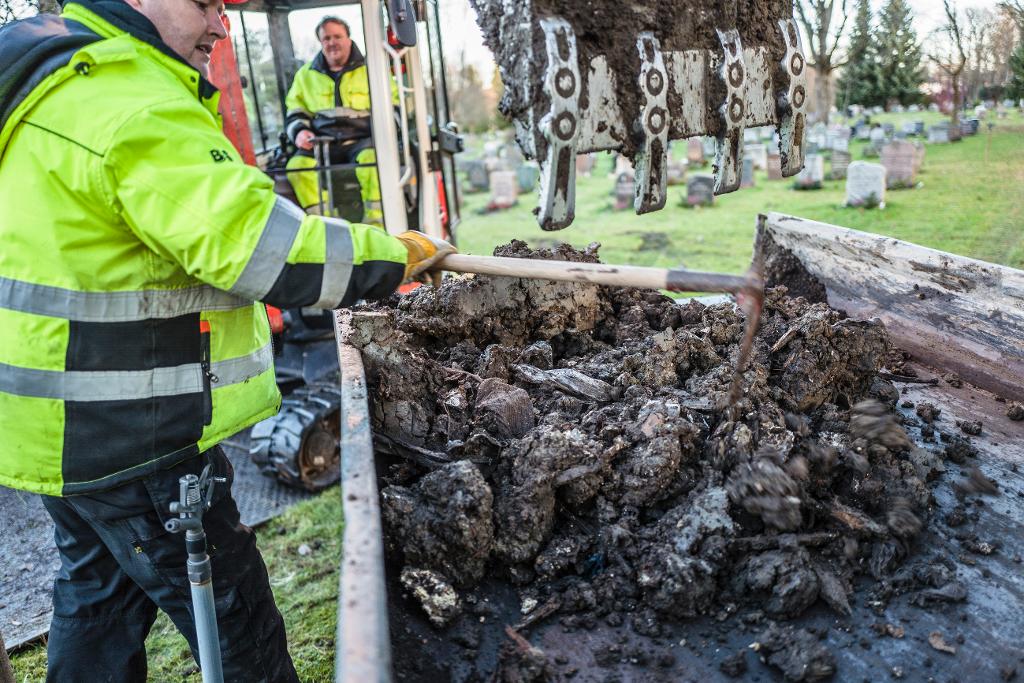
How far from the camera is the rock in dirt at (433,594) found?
65.8 inches

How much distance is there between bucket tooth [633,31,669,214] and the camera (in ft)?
7.16

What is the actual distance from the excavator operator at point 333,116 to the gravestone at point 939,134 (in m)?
17.5

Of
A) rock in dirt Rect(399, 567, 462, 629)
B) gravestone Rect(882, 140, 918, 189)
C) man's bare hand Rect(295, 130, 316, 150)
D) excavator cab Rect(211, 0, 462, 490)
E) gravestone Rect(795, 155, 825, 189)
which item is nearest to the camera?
rock in dirt Rect(399, 567, 462, 629)

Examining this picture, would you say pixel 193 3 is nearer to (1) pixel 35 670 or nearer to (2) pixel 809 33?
(1) pixel 35 670

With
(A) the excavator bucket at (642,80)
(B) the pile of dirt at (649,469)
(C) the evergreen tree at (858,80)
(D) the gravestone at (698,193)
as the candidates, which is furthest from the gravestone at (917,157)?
(B) the pile of dirt at (649,469)

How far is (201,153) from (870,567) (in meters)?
1.77

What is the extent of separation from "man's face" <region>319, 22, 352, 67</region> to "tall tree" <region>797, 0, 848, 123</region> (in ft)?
47.0

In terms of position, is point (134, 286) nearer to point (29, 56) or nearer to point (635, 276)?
point (29, 56)

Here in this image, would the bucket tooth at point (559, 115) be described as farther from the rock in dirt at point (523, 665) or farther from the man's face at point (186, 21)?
the rock in dirt at point (523, 665)

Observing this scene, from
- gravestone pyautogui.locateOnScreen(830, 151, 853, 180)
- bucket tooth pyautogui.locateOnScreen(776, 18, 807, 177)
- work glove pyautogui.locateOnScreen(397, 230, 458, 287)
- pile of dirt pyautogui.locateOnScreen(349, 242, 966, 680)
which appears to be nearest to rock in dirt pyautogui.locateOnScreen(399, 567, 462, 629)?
pile of dirt pyautogui.locateOnScreen(349, 242, 966, 680)

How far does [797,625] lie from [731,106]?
1533mm

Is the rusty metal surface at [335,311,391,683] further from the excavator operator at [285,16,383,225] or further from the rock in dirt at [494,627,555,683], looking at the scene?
the excavator operator at [285,16,383,225]

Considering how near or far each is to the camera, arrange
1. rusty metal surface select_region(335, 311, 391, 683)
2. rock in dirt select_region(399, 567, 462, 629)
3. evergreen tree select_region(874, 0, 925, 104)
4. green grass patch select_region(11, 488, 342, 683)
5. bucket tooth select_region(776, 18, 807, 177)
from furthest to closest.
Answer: evergreen tree select_region(874, 0, 925, 104)
green grass patch select_region(11, 488, 342, 683)
bucket tooth select_region(776, 18, 807, 177)
rock in dirt select_region(399, 567, 462, 629)
rusty metal surface select_region(335, 311, 391, 683)

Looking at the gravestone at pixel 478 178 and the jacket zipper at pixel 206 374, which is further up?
the jacket zipper at pixel 206 374
